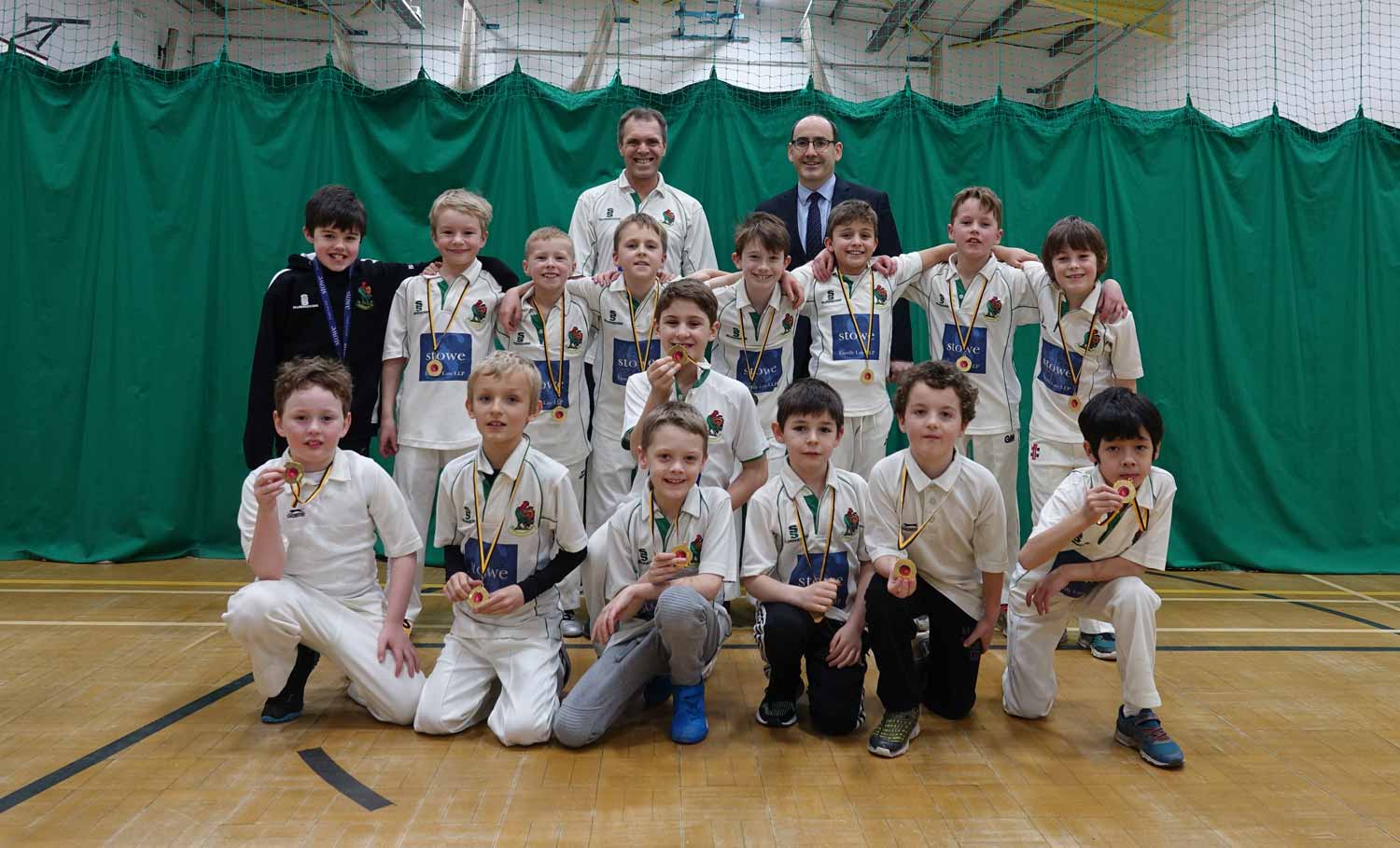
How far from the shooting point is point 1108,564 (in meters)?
2.88

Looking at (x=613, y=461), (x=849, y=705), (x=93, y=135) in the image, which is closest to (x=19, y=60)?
(x=93, y=135)

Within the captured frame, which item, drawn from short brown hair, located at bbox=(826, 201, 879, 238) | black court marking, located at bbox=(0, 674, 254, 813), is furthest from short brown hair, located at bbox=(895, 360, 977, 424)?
black court marking, located at bbox=(0, 674, 254, 813)

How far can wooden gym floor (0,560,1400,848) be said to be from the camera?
2189 mm

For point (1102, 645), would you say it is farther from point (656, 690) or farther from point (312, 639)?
point (312, 639)

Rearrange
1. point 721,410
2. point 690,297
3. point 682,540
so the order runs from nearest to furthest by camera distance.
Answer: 1. point 682,540
2. point 690,297
3. point 721,410

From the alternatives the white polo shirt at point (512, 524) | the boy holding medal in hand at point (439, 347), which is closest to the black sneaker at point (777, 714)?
the white polo shirt at point (512, 524)

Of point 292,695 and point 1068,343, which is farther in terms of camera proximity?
point 1068,343

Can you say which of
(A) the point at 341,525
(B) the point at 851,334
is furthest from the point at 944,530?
(A) the point at 341,525

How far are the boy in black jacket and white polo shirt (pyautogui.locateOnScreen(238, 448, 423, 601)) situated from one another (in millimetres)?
898

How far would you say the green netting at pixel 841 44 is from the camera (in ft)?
21.4

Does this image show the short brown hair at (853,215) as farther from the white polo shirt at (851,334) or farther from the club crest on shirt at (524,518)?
the club crest on shirt at (524,518)

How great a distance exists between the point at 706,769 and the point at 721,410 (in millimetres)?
1310

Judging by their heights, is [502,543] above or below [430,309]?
below

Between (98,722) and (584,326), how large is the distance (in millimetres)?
2200
